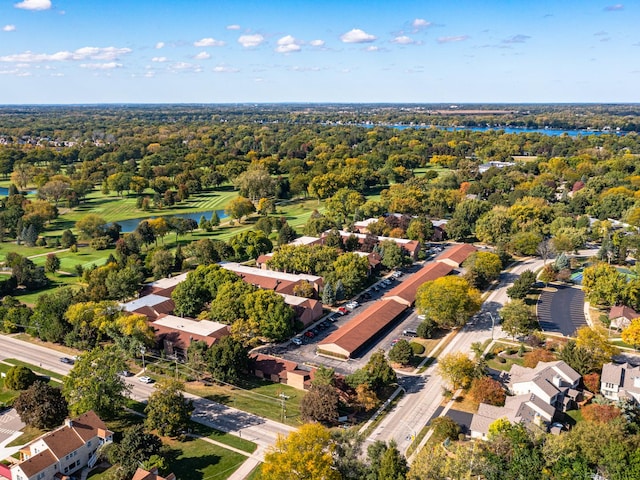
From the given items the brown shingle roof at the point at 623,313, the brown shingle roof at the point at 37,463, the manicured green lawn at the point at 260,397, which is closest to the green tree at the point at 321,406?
the manicured green lawn at the point at 260,397

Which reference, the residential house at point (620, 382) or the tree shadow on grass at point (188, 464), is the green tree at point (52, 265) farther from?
the residential house at point (620, 382)

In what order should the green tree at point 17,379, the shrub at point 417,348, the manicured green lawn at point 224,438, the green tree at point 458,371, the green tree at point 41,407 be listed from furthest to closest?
the shrub at point 417,348, the green tree at point 17,379, the green tree at point 458,371, the green tree at point 41,407, the manicured green lawn at point 224,438

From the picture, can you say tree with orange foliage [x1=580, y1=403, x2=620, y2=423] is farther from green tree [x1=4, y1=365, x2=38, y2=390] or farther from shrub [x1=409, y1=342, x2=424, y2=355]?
green tree [x1=4, y1=365, x2=38, y2=390]

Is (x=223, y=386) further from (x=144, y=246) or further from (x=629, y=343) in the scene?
(x=144, y=246)

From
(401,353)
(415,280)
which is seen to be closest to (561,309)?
(415,280)

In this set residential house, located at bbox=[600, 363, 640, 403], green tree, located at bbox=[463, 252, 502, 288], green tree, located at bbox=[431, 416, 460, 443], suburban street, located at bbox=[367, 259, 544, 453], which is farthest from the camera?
green tree, located at bbox=[463, 252, 502, 288]

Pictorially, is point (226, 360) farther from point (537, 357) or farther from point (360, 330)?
point (537, 357)

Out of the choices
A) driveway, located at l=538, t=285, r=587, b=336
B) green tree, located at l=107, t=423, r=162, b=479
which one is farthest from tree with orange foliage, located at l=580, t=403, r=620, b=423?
green tree, located at l=107, t=423, r=162, b=479
